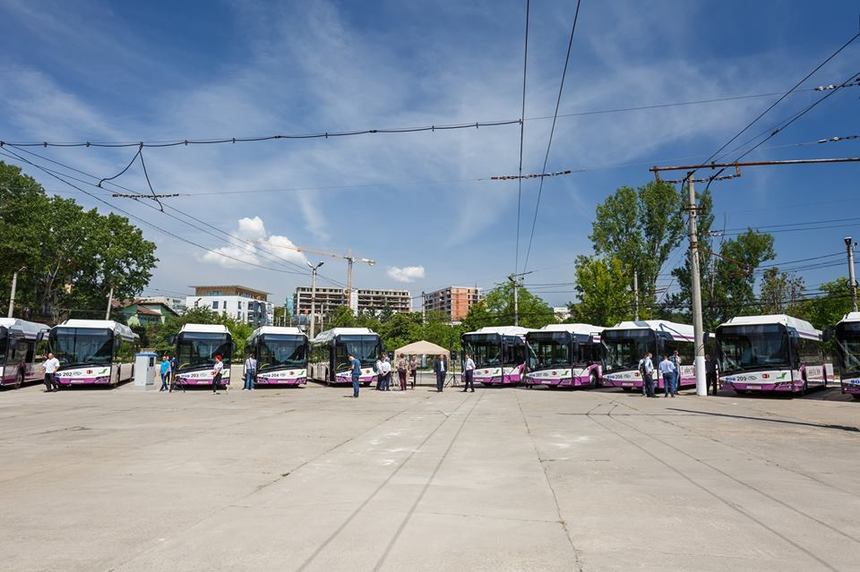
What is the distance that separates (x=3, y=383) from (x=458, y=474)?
1074 inches

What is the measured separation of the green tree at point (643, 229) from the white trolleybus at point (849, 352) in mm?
26551

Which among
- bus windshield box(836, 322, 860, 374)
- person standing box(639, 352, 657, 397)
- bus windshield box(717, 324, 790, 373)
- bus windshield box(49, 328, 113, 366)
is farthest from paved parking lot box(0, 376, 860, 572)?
bus windshield box(49, 328, 113, 366)

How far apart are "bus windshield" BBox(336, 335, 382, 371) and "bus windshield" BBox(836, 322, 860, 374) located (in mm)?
20306

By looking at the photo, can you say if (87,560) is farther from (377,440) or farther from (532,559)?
(377,440)

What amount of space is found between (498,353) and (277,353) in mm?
11453

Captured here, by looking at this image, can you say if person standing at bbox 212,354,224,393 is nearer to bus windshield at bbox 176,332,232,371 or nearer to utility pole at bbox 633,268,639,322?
bus windshield at bbox 176,332,232,371

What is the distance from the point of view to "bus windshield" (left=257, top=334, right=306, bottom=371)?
31.6m

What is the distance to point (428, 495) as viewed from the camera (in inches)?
290

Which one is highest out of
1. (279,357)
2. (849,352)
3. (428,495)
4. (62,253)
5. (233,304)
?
(233,304)

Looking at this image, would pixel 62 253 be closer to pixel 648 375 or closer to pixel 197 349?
pixel 197 349

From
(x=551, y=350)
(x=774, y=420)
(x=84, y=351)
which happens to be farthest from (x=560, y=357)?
Answer: (x=84, y=351)

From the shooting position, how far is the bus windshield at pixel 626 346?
90.8ft

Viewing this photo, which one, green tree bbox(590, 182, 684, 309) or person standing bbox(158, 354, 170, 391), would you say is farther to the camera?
green tree bbox(590, 182, 684, 309)

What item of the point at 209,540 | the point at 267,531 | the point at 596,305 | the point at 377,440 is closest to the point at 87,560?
the point at 209,540
